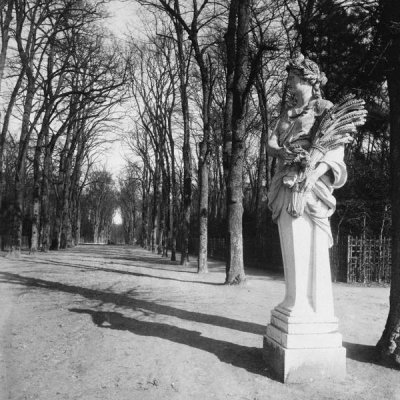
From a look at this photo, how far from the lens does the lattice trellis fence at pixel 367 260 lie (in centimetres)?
1542

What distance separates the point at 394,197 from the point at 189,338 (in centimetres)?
331

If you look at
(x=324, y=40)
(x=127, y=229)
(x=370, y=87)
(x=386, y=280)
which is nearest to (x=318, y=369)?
(x=370, y=87)

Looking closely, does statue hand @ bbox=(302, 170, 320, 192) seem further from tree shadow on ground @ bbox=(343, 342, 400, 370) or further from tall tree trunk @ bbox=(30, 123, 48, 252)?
tall tree trunk @ bbox=(30, 123, 48, 252)

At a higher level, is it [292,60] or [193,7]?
[193,7]

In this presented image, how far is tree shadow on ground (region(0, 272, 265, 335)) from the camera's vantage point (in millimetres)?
6950

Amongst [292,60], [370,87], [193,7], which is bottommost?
[292,60]

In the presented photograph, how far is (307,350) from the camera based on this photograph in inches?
175

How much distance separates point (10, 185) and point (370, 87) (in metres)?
42.7

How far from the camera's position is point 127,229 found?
7106cm

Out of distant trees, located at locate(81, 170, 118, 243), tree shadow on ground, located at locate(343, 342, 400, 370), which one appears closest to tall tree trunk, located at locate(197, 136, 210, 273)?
tree shadow on ground, located at locate(343, 342, 400, 370)

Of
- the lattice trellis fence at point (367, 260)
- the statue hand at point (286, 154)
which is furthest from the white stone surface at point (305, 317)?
the lattice trellis fence at point (367, 260)

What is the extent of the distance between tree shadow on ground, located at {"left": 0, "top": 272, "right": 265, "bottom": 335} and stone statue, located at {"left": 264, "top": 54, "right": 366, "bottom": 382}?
2.00 m

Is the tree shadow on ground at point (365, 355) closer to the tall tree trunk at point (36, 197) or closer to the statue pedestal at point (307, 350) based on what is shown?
the statue pedestal at point (307, 350)

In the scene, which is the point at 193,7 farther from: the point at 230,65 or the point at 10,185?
the point at 10,185
